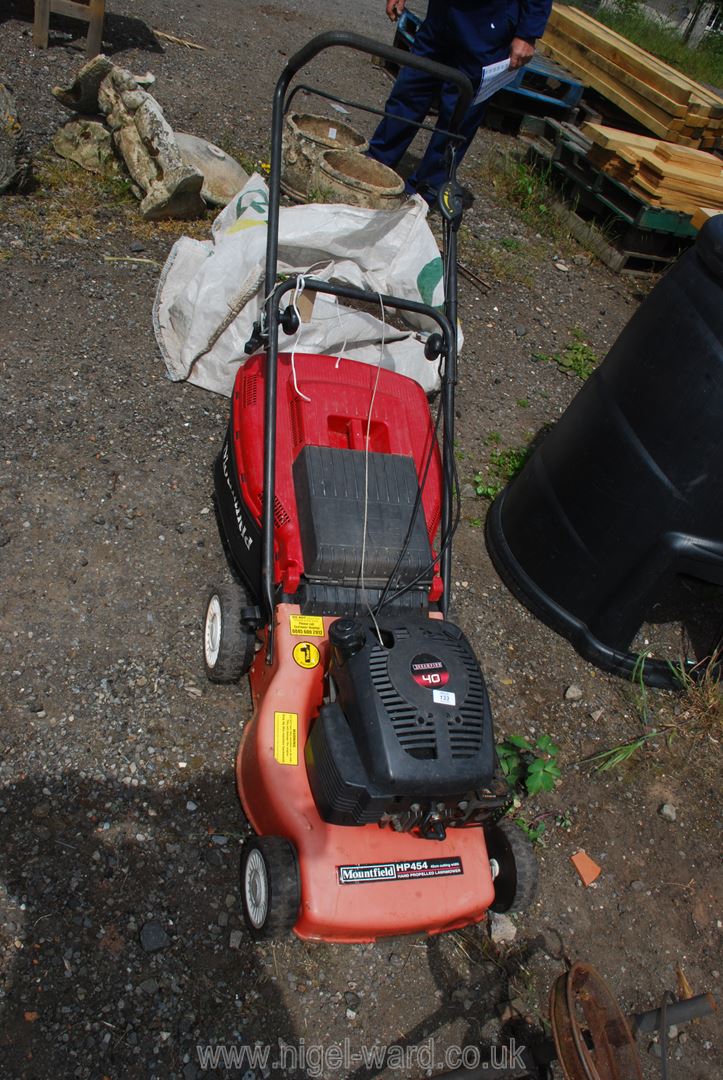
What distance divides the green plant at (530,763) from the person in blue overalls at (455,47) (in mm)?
2765

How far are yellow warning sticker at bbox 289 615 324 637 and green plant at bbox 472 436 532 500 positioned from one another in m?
1.39

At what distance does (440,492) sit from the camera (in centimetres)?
233

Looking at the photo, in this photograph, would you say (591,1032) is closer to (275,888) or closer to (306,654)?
(275,888)

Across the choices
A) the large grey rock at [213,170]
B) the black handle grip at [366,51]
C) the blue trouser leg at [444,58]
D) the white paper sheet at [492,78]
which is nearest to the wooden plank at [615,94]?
the blue trouser leg at [444,58]

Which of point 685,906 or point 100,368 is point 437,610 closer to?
point 685,906

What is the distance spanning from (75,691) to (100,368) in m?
1.47

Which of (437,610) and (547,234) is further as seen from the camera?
(547,234)

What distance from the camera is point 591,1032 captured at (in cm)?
146

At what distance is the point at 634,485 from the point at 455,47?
2898mm

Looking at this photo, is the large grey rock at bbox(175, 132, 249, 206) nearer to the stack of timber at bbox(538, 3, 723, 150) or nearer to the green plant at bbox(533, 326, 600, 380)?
the green plant at bbox(533, 326, 600, 380)

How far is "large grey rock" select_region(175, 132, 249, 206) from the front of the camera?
3.95 metres

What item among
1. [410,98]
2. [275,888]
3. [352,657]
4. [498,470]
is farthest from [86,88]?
[275,888]

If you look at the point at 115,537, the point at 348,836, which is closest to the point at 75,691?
the point at 115,537

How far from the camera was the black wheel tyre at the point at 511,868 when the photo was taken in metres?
1.79
